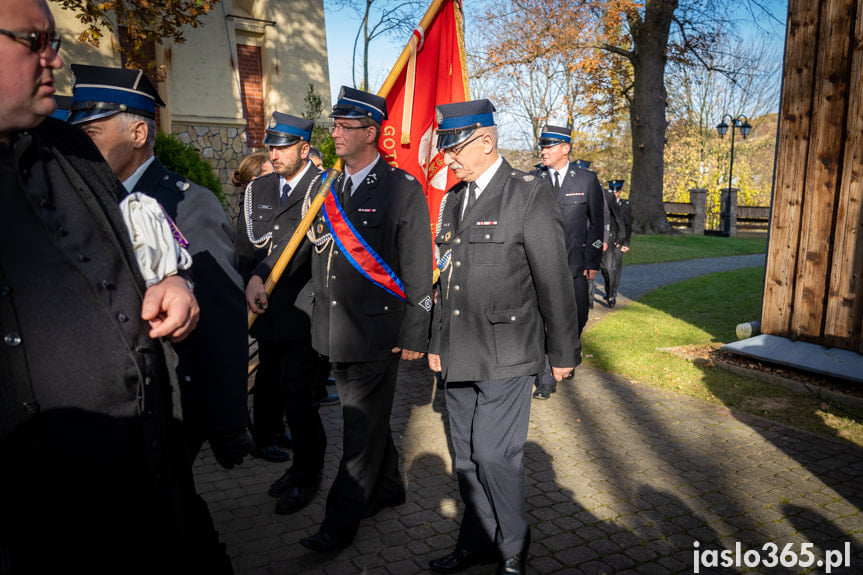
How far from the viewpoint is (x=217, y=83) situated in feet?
55.7

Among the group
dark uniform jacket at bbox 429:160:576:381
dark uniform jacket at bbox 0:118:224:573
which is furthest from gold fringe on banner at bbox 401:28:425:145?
dark uniform jacket at bbox 0:118:224:573

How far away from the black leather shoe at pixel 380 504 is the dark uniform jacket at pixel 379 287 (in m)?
0.96

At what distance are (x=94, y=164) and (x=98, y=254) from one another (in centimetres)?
29

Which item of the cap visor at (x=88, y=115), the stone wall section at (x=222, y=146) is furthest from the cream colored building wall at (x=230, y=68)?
the cap visor at (x=88, y=115)

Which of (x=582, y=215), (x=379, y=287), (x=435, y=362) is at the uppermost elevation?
(x=582, y=215)

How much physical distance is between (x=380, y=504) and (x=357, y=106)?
2412mm

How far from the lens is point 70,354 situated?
1508 mm

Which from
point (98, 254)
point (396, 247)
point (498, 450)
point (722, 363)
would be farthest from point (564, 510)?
point (722, 363)

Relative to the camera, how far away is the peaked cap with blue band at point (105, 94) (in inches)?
88.4

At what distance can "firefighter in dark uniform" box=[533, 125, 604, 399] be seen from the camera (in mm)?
7121

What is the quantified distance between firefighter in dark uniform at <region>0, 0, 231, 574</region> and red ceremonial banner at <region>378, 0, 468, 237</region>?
3094 millimetres

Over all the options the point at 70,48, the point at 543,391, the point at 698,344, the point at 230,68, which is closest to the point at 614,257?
the point at 698,344

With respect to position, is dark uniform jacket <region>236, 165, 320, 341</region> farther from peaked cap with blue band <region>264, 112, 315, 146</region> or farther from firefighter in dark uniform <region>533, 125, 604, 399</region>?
firefighter in dark uniform <region>533, 125, 604, 399</region>

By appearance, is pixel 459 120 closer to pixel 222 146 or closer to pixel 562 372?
pixel 562 372
